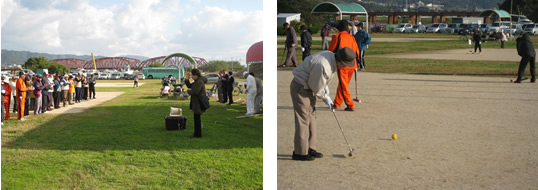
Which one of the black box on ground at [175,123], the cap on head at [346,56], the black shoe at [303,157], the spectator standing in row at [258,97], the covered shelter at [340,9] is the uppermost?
the covered shelter at [340,9]

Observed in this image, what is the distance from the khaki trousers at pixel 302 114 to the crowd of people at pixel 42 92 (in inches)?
207

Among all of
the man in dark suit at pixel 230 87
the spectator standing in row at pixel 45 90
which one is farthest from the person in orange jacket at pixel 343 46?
the man in dark suit at pixel 230 87

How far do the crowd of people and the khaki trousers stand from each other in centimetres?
525

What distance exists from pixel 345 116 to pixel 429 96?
12.4 ft

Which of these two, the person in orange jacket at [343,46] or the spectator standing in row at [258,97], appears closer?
the person in orange jacket at [343,46]

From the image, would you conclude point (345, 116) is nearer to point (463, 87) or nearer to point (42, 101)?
point (463, 87)

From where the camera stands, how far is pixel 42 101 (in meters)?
13.3

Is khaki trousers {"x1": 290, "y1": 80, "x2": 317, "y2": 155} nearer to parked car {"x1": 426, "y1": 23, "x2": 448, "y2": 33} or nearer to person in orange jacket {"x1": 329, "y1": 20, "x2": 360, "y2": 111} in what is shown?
person in orange jacket {"x1": 329, "y1": 20, "x2": 360, "y2": 111}

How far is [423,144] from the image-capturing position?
268 inches

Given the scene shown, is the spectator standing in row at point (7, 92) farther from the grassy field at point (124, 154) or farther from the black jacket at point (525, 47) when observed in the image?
the black jacket at point (525, 47)

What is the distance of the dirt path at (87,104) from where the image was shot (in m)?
13.5

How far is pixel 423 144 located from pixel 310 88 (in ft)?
6.86

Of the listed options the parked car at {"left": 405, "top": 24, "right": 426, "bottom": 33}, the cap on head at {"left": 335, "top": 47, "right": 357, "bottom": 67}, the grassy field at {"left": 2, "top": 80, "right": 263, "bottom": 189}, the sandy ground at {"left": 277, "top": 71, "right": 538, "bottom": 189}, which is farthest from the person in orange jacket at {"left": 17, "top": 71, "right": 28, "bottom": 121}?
the parked car at {"left": 405, "top": 24, "right": 426, "bottom": 33}

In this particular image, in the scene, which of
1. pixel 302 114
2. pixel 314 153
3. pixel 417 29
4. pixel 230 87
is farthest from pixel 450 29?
pixel 302 114
